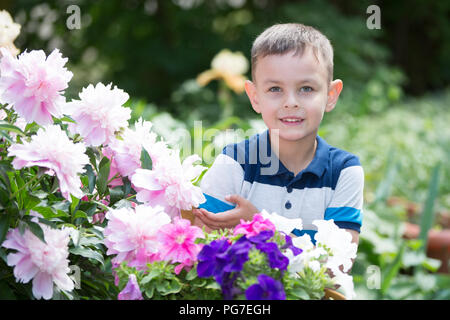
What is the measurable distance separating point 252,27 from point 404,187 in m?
4.46

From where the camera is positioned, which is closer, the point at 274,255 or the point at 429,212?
the point at 274,255

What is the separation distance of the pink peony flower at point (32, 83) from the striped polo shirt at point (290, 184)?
59 centimetres

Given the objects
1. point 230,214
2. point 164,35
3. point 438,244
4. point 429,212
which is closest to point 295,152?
point 230,214

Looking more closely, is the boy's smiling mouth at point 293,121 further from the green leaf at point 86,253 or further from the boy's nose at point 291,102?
the green leaf at point 86,253

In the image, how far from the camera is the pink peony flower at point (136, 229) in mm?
1257

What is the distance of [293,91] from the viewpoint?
5.22 ft

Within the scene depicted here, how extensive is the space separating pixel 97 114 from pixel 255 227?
477 millimetres

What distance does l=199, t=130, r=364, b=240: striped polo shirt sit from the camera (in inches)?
64.0

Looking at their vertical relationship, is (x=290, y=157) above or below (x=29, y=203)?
above

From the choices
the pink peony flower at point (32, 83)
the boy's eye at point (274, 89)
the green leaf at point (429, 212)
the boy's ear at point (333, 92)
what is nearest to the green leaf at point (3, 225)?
the pink peony flower at point (32, 83)

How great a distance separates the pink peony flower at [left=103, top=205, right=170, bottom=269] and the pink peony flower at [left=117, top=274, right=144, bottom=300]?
0.25ft

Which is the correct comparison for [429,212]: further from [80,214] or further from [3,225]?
[3,225]
